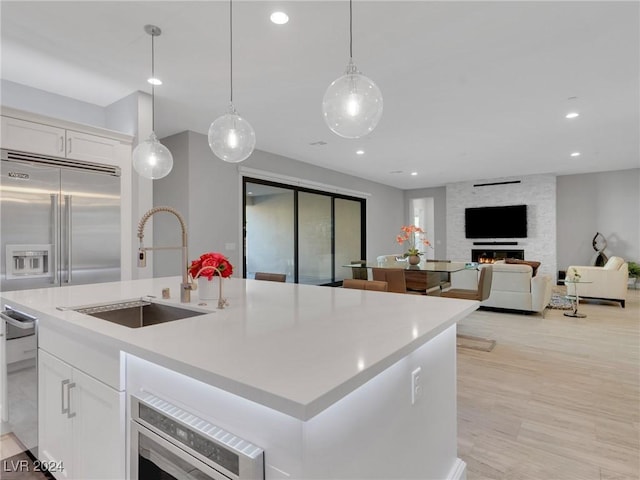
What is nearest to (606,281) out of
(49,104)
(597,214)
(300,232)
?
(597,214)

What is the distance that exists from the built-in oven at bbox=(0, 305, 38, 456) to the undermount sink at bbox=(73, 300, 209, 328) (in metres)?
0.32

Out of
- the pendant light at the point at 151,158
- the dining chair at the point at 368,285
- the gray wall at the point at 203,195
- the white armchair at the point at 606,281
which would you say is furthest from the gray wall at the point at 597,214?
the pendant light at the point at 151,158

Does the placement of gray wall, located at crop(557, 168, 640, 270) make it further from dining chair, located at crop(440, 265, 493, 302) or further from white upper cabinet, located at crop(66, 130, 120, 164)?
white upper cabinet, located at crop(66, 130, 120, 164)

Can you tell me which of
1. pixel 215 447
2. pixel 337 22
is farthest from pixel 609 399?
pixel 337 22

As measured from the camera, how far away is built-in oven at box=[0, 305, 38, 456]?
185 cm

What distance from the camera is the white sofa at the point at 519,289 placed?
17.8ft

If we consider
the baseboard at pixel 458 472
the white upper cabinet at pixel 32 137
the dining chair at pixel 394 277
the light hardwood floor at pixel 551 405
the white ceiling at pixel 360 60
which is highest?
the white ceiling at pixel 360 60

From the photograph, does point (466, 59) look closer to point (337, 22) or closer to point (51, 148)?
point (337, 22)

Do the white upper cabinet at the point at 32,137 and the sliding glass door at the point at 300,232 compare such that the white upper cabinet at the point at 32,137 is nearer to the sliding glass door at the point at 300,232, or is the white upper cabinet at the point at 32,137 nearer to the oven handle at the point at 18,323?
the oven handle at the point at 18,323

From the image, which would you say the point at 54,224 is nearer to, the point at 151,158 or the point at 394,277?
the point at 151,158

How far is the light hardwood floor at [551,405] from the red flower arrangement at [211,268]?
5.72 feet

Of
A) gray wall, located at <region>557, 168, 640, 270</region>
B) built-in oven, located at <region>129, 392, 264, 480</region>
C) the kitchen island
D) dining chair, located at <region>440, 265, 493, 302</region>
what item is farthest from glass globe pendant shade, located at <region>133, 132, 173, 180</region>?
gray wall, located at <region>557, 168, 640, 270</region>

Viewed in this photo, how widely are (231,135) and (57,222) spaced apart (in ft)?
5.82

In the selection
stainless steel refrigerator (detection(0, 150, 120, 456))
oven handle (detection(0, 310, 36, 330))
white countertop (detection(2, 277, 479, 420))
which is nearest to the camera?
white countertop (detection(2, 277, 479, 420))
